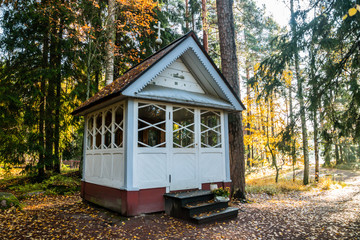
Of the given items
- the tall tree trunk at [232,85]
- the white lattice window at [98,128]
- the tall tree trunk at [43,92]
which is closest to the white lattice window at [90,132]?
the white lattice window at [98,128]

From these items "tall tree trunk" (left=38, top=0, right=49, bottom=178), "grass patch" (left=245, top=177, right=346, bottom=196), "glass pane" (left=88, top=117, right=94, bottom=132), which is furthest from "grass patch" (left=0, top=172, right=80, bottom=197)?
"grass patch" (left=245, top=177, right=346, bottom=196)

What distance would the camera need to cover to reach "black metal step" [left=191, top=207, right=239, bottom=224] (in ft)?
16.8

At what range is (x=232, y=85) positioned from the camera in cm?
820

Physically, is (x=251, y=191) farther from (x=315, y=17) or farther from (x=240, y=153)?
(x=315, y=17)

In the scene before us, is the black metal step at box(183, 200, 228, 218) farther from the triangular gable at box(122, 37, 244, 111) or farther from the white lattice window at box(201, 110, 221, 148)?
the triangular gable at box(122, 37, 244, 111)

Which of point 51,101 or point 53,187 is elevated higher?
point 51,101

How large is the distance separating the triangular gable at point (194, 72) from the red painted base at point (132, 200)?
2260 millimetres

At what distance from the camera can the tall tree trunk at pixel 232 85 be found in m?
7.95

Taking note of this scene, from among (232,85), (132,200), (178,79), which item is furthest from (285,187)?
(132,200)

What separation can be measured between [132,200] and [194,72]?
12.9 ft

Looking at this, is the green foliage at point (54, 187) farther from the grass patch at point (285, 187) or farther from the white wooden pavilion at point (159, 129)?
the grass patch at point (285, 187)

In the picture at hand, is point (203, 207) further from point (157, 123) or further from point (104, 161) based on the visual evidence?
point (104, 161)

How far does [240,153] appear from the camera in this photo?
26.3ft

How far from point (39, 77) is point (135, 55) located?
4599 millimetres
